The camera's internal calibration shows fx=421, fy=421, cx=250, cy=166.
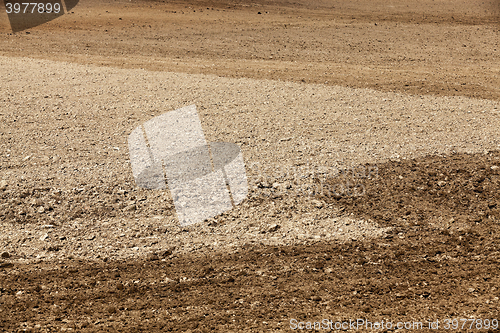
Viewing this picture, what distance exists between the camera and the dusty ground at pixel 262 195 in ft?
15.6

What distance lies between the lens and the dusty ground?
4.76m

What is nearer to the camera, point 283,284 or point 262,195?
point 283,284

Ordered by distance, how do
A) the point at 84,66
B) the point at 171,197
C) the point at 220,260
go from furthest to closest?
the point at 84,66
the point at 171,197
the point at 220,260

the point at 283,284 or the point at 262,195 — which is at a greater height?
the point at 262,195

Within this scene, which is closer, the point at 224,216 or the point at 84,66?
the point at 224,216

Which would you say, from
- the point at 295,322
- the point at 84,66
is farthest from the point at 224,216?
the point at 84,66

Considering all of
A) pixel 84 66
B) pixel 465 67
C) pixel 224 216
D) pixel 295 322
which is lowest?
pixel 295 322

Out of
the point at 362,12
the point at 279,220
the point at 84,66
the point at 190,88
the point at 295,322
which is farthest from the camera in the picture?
the point at 362,12

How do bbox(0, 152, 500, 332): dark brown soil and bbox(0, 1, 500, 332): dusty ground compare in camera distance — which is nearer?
bbox(0, 152, 500, 332): dark brown soil

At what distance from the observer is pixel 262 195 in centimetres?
674

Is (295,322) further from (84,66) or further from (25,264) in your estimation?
(84,66)

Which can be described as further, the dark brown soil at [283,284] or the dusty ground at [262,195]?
the dusty ground at [262,195]

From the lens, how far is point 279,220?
6246mm

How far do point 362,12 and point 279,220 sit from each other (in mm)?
17895
